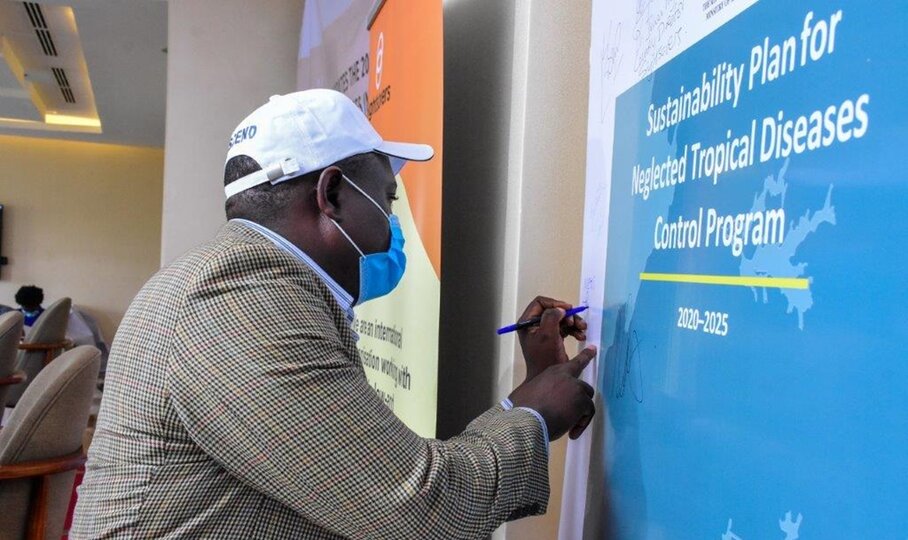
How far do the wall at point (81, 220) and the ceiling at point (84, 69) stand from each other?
0.45 metres

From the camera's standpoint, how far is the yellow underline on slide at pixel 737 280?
72cm

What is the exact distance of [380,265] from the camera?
1187 millimetres

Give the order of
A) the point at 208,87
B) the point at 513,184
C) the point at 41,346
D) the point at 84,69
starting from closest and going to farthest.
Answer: the point at 513,184 → the point at 208,87 → the point at 41,346 → the point at 84,69

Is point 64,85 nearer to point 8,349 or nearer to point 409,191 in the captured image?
point 8,349

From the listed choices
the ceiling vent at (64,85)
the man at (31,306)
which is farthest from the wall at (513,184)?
the man at (31,306)

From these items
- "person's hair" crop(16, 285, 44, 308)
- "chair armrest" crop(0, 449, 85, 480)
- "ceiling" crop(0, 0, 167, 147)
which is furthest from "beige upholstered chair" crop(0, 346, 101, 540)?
"person's hair" crop(16, 285, 44, 308)

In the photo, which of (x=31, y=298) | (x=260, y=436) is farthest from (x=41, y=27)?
(x=260, y=436)

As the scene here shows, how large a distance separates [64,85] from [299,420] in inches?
293

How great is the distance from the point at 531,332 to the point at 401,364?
478mm

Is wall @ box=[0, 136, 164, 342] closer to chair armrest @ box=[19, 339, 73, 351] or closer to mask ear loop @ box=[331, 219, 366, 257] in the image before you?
chair armrest @ box=[19, 339, 73, 351]

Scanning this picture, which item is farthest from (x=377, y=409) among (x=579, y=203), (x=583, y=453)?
(x=579, y=203)

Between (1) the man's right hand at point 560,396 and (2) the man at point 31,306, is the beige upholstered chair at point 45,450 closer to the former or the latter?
(1) the man's right hand at point 560,396

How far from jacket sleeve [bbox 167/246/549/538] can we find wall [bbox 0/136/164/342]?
9.47m

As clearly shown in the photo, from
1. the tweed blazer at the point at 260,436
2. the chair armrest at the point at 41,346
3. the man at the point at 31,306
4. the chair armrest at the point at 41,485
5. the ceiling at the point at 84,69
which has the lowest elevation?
the man at the point at 31,306
